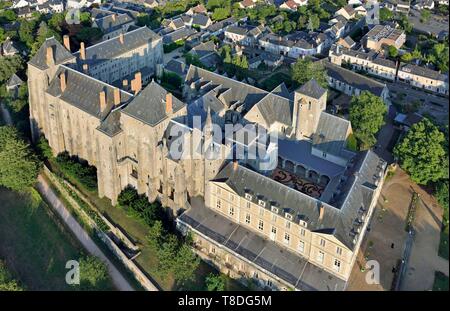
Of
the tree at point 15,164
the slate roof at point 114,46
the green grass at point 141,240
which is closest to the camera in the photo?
the green grass at point 141,240

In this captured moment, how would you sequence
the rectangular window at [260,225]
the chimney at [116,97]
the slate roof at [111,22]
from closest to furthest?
1. the rectangular window at [260,225]
2. the chimney at [116,97]
3. the slate roof at [111,22]

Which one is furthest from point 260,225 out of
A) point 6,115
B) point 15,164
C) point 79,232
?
point 6,115

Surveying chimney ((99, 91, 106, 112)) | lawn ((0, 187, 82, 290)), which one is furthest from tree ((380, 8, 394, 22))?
lawn ((0, 187, 82, 290))

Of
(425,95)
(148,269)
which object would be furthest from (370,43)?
(148,269)

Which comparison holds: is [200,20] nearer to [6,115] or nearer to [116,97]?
[6,115]

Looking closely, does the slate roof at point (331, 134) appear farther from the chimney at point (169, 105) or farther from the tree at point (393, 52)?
the tree at point (393, 52)

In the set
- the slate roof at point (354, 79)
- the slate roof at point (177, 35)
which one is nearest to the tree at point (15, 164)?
the slate roof at point (177, 35)

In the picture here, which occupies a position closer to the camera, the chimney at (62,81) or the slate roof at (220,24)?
the chimney at (62,81)
